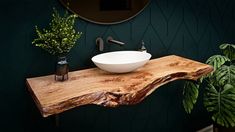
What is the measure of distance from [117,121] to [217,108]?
87 cm

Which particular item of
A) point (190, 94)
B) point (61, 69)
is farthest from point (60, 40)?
point (190, 94)

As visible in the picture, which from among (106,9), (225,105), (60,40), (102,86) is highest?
(106,9)

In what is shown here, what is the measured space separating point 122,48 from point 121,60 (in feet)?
0.54

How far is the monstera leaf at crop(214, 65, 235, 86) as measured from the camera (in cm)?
209

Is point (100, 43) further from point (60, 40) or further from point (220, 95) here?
point (220, 95)

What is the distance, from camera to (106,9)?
1867 mm

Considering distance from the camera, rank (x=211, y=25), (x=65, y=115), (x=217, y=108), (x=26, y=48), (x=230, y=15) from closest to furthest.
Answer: (x=26, y=48) < (x=65, y=115) < (x=217, y=108) < (x=211, y=25) < (x=230, y=15)

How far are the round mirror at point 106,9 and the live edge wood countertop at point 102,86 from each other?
1.36 feet

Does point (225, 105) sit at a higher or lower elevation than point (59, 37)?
lower

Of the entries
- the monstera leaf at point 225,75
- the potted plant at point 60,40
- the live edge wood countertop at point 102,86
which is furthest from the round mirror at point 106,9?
the monstera leaf at point 225,75

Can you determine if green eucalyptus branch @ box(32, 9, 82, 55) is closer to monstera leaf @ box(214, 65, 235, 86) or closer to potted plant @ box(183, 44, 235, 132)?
potted plant @ box(183, 44, 235, 132)

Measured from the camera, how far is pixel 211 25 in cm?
269

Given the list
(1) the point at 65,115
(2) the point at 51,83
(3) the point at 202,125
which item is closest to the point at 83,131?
(1) the point at 65,115

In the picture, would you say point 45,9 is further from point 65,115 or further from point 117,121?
point 117,121
